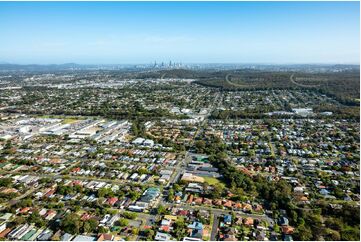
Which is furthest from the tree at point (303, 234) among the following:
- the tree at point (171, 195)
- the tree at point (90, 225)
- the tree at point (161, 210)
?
the tree at point (90, 225)

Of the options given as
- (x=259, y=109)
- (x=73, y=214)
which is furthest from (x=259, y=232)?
(x=259, y=109)

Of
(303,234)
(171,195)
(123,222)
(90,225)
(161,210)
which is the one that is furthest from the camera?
(171,195)

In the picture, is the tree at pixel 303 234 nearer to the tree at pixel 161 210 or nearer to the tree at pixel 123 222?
the tree at pixel 161 210

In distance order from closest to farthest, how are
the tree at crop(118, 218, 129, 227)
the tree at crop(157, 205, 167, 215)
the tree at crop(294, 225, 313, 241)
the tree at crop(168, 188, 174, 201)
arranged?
the tree at crop(294, 225, 313, 241), the tree at crop(118, 218, 129, 227), the tree at crop(157, 205, 167, 215), the tree at crop(168, 188, 174, 201)

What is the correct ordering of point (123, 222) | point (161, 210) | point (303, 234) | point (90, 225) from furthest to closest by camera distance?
point (161, 210) < point (123, 222) < point (90, 225) < point (303, 234)

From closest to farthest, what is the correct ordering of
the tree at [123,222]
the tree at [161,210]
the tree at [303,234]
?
1. the tree at [303,234]
2. the tree at [123,222]
3. the tree at [161,210]

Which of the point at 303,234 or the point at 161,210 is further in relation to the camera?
the point at 161,210

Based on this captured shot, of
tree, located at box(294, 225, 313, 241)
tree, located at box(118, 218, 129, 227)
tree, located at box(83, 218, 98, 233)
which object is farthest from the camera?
tree, located at box(118, 218, 129, 227)

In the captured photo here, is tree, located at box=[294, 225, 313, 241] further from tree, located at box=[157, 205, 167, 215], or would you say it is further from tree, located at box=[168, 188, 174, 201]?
tree, located at box=[168, 188, 174, 201]

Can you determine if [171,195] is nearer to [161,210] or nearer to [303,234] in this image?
[161,210]

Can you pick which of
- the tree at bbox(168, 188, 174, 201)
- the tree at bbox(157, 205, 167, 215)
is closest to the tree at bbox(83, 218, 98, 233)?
the tree at bbox(157, 205, 167, 215)

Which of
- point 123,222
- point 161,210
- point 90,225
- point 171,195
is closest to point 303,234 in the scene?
point 161,210

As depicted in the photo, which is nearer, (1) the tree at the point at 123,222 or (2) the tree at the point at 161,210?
(1) the tree at the point at 123,222
